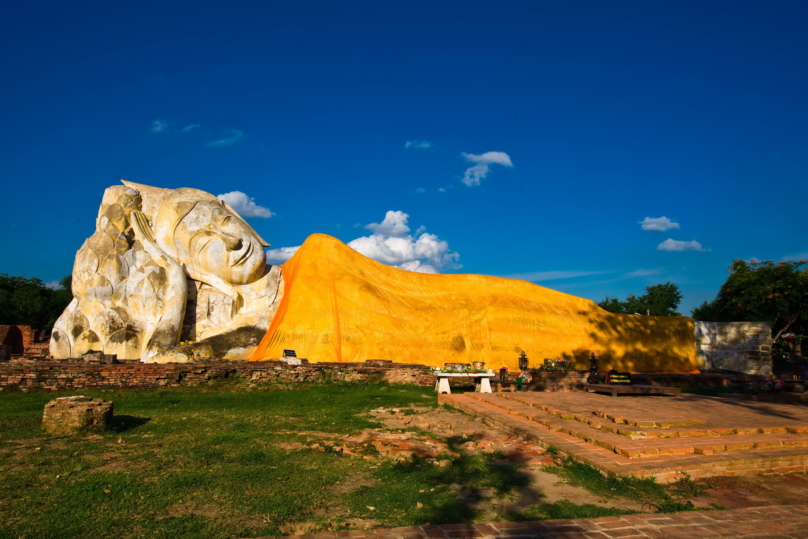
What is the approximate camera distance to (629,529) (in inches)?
135

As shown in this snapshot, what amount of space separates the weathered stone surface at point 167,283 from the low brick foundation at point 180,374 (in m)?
4.91

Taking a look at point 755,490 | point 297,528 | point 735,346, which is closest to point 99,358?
point 297,528

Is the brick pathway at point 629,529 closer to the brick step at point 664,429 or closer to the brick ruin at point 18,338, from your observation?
the brick step at point 664,429

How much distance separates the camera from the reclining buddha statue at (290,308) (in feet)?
57.6

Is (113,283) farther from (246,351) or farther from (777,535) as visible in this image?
(777,535)

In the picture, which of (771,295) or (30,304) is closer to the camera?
(771,295)

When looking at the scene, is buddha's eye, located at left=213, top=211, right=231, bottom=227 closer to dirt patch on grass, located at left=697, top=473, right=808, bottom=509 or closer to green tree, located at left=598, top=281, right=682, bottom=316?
dirt patch on grass, located at left=697, top=473, right=808, bottom=509

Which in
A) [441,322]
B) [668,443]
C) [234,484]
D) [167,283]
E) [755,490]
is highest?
[167,283]

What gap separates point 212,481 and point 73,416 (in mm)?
2851

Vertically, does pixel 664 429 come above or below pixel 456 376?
below

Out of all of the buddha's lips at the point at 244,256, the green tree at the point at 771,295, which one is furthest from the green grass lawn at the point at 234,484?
the green tree at the point at 771,295

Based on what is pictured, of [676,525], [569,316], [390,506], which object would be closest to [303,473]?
[390,506]

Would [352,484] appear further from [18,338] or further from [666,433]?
[18,338]

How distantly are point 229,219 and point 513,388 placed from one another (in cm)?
1284
